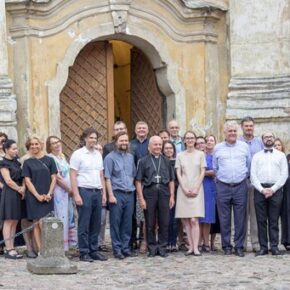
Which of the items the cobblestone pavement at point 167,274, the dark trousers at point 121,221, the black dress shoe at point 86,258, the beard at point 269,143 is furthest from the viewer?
the beard at point 269,143

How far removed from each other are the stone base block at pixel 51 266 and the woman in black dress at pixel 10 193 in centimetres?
130

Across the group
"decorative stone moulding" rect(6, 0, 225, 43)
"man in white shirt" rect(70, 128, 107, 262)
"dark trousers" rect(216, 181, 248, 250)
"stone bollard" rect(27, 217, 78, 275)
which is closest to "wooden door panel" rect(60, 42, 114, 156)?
"decorative stone moulding" rect(6, 0, 225, 43)

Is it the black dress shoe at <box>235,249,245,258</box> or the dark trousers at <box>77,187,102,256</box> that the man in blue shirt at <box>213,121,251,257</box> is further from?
the dark trousers at <box>77,187,102,256</box>

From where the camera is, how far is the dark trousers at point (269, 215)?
13.0 metres

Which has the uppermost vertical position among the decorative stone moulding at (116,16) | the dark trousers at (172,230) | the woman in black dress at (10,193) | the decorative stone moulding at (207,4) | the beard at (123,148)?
the decorative stone moulding at (207,4)

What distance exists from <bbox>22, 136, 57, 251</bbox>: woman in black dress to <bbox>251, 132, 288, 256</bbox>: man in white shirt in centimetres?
247

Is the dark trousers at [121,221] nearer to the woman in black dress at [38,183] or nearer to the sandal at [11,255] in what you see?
the woman in black dress at [38,183]

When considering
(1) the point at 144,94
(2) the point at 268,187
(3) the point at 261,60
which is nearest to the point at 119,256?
(2) the point at 268,187

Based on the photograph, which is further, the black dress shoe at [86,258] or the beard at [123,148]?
the beard at [123,148]

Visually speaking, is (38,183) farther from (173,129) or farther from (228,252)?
(228,252)

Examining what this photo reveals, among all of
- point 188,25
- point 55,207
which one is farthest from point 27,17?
point 55,207

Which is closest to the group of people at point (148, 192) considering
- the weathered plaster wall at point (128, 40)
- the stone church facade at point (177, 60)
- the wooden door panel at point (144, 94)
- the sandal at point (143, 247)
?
the sandal at point (143, 247)

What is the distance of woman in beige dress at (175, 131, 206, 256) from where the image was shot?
1312 cm

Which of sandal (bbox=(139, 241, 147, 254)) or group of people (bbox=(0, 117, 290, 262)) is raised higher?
group of people (bbox=(0, 117, 290, 262))
